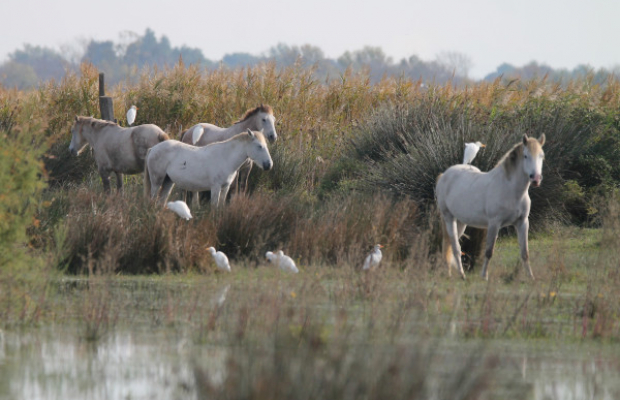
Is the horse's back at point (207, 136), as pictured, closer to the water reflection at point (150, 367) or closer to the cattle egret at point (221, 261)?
the cattle egret at point (221, 261)

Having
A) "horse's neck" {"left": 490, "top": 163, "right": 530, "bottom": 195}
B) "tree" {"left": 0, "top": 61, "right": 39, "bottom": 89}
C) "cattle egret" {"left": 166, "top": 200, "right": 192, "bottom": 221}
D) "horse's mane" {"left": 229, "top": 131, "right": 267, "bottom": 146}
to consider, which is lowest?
"tree" {"left": 0, "top": 61, "right": 39, "bottom": 89}

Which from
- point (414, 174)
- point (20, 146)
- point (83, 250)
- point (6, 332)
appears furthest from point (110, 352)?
point (414, 174)

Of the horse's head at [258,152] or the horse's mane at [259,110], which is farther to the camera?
the horse's mane at [259,110]

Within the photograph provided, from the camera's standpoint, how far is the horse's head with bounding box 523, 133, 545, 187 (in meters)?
12.3

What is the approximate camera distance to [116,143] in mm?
18906

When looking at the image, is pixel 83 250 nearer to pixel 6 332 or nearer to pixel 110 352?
pixel 6 332

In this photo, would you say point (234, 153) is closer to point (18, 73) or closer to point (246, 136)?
point (246, 136)

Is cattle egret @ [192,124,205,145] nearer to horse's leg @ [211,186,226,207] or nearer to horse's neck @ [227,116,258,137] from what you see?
horse's neck @ [227,116,258,137]

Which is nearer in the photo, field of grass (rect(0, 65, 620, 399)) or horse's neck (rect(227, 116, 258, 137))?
field of grass (rect(0, 65, 620, 399))

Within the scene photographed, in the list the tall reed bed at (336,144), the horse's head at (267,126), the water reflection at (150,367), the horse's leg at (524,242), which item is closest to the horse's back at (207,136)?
the horse's head at (267,126)

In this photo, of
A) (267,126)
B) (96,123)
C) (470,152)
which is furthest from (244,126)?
(470,152)

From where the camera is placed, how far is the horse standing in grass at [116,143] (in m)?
18.7

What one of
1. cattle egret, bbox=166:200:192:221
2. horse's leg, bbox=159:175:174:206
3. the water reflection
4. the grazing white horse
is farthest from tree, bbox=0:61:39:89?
the water reflection

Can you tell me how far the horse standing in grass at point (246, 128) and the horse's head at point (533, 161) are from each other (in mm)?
5980
